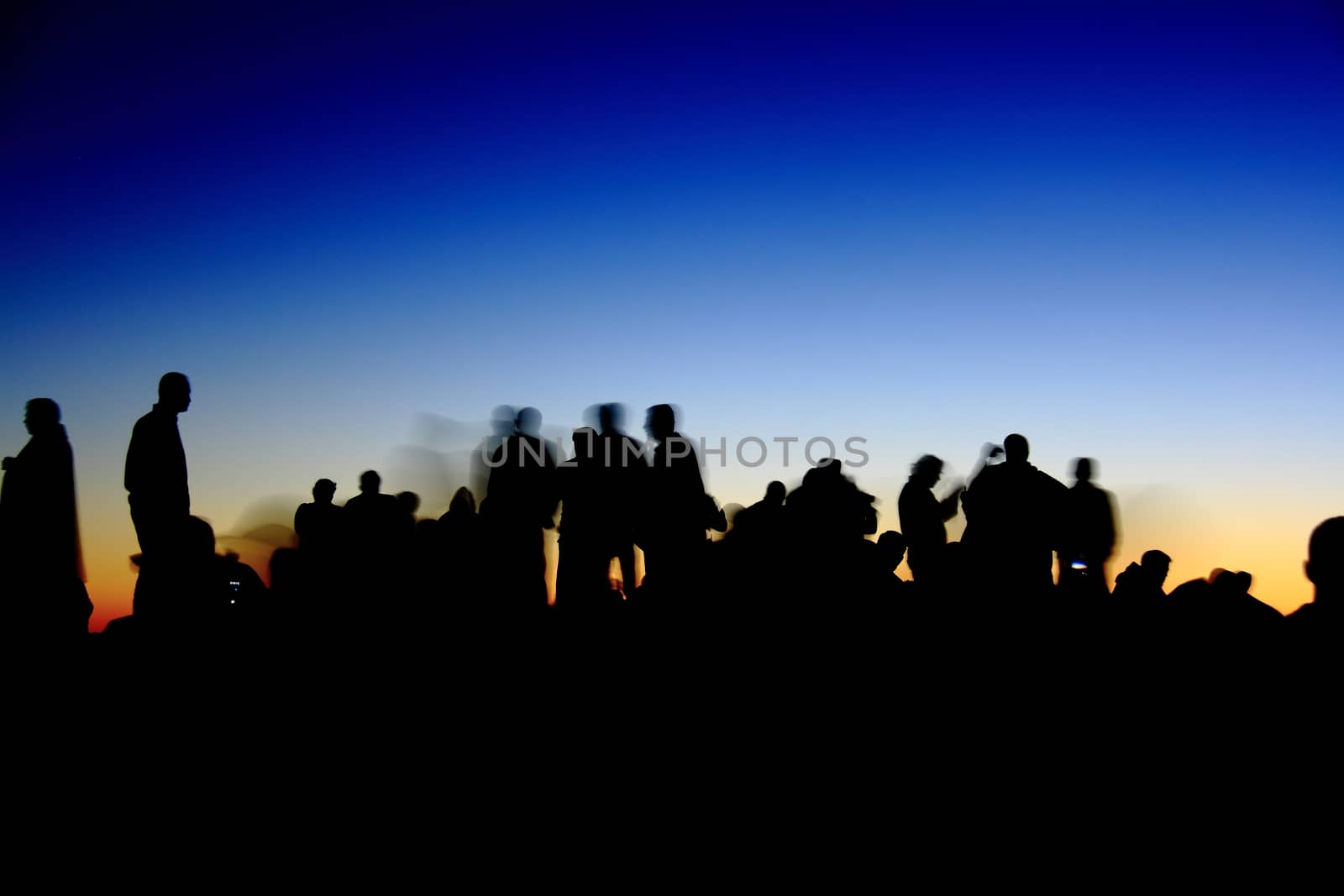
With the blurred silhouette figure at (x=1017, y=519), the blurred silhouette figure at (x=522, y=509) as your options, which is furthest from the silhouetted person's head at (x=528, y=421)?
the blurred silhouette figure at (x=1017, y=519)

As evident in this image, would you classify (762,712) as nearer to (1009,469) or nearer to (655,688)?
(655,688)

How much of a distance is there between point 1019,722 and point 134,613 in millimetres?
5798

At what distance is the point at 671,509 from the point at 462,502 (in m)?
2.41

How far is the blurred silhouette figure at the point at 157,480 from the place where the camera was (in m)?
5.59

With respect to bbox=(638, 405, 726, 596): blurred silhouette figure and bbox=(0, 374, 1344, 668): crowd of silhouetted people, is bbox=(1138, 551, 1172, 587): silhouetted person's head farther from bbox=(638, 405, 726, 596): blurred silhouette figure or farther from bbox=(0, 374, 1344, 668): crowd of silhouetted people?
bbox=(638, 405, 726, 596): blurred silhouette figure

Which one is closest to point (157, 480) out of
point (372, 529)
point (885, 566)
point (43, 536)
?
point (43, 536)

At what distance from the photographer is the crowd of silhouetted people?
18.1 ft

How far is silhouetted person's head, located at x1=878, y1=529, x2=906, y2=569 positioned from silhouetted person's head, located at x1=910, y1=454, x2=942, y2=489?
0.61 meters

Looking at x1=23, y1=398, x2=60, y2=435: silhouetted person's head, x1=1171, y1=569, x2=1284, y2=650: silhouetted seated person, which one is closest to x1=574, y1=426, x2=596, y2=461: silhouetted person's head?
x1=23, y1=398, x2=60, y2=435: silhouetted person's head

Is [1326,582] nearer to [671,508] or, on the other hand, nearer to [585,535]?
[671,508]

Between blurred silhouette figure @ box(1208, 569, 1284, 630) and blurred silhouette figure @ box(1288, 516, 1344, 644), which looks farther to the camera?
blurred silhouette figure @ box(1208, 569, 1284, 630)

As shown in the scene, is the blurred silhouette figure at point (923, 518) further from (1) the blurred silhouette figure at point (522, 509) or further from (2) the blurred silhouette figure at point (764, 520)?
(1) the blurred silhouette figure at point (522, 509)

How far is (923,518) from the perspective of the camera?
7906 millimetres

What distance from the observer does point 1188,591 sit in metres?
5.39
